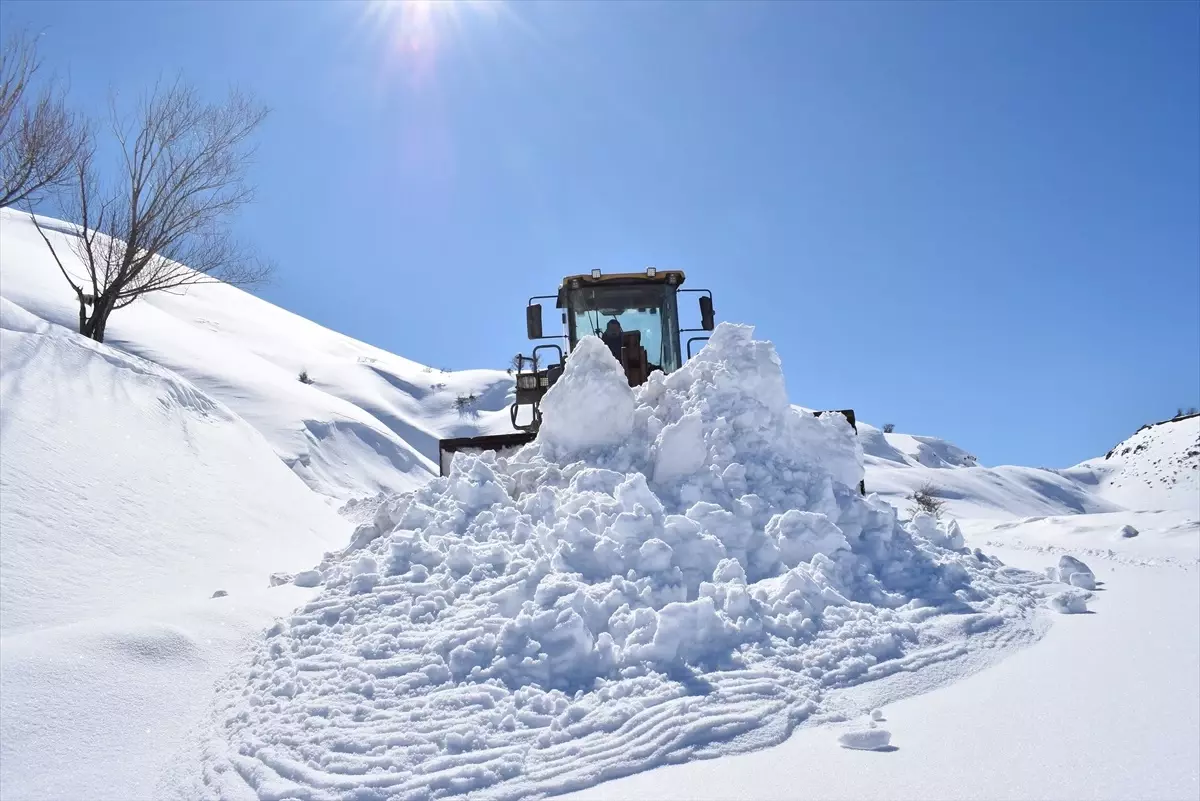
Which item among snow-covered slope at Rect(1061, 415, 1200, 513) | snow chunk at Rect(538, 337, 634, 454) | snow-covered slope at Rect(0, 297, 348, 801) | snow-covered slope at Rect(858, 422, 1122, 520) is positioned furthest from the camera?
snow-covered slope at Rect(858, 422, 1122, 520)

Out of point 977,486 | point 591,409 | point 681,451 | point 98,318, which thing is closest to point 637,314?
point 591,409

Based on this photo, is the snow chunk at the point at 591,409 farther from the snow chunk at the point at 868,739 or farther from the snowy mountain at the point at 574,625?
the snow chunk at the point at 868,739

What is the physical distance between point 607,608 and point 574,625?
243 mm

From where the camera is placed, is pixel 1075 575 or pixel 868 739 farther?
pixel 1075 575

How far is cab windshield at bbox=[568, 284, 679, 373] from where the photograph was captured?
802 cm

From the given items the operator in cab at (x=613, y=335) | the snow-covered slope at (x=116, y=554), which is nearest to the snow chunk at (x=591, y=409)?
the snow-covered slope at (x=116, y=554)

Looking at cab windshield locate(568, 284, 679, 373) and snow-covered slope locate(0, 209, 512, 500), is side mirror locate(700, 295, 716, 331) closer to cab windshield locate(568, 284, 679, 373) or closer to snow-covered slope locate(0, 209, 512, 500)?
cab windshield locate(568, 284, 679, 373)

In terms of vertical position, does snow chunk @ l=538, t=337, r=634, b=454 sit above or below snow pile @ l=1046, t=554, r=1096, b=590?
above

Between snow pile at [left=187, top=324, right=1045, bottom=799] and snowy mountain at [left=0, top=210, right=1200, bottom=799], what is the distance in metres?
0.02

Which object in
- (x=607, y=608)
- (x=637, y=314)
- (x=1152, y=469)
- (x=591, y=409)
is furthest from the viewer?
(x=1152, y=469)

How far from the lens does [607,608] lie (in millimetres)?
3203

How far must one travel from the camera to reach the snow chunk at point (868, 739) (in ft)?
7.94

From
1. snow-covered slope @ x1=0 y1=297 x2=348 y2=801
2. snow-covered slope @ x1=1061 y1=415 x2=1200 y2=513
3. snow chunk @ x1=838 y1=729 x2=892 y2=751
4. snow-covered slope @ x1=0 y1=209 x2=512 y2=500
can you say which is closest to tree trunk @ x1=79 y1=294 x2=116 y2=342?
snow-covered slope @ x1=0 y1=209 x2=512 y2=500

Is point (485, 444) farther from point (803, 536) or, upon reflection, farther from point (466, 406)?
point (466, 406)
